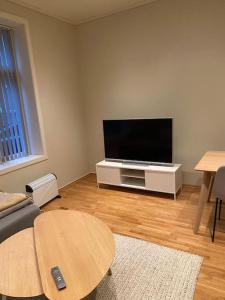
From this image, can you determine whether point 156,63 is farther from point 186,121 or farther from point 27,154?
point 27,154

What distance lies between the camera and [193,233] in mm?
2289

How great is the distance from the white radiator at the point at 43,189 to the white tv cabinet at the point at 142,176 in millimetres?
737

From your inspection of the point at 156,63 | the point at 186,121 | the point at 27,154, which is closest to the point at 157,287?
the point at 186,121

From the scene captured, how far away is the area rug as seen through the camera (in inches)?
63.2

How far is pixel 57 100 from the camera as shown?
11.7 ft

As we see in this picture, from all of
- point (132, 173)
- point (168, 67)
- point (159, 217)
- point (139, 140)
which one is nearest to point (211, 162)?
point (159, 217)

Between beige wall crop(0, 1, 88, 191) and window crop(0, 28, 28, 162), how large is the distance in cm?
31

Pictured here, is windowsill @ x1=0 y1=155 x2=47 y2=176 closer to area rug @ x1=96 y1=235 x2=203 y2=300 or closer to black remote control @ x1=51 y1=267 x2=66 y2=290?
area rug @ x1=96 y1=235 x2=203 y2=300

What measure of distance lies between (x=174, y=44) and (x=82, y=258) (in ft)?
9.67

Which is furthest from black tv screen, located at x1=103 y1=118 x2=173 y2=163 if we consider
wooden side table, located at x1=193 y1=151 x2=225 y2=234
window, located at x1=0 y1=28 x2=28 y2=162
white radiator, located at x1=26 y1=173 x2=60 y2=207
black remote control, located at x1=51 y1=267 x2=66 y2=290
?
black remote control, located at x1=51 y1=267 x2=66 y2=290

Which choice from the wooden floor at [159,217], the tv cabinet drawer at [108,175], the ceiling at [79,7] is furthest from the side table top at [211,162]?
the ceiling at [79,7]

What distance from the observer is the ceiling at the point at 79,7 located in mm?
2964

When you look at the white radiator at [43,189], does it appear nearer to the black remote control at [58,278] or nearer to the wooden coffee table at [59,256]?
the wooden coffee table at [59,256]

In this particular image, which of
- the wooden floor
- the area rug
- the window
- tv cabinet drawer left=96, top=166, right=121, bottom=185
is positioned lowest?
the wooden floor
